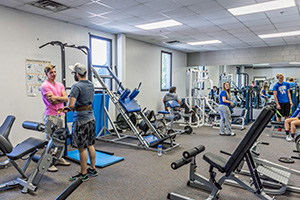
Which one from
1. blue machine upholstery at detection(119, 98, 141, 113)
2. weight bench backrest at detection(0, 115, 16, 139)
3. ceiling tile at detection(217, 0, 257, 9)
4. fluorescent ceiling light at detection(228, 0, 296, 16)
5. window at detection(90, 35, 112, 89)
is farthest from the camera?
window at detection(90, 35, 112, 89)

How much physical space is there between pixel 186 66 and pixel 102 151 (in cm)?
693

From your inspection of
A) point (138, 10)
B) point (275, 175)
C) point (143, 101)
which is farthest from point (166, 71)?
point (275, 175)

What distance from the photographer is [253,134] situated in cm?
209

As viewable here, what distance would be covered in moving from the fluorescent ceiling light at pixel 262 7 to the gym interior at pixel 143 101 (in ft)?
0.06

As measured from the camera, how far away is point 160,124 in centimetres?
514

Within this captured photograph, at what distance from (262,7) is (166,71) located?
17.0 feet

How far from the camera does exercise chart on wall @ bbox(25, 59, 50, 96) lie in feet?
15.0

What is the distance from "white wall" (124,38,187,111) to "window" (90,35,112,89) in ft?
2.27

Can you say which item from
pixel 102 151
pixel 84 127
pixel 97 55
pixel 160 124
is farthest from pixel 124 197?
pixel 97 55

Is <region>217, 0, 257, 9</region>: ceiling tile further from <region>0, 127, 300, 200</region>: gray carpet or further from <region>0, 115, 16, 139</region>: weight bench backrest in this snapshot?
<region>0, 115, 16, 139</region>: weight bench backrest

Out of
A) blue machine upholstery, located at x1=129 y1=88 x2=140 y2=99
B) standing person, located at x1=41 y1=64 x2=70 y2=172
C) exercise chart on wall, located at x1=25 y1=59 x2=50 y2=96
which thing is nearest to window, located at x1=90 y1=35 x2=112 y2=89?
exercise chart on wall, located at x1=25 y1=59 x2=50 y2=96

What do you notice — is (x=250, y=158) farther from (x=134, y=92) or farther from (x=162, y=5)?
(x=162, y=5)

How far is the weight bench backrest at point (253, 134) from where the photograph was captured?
80.8 inches

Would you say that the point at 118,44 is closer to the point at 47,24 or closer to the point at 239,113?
the point at 47,24
